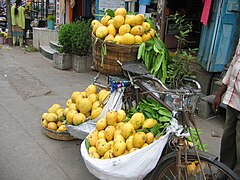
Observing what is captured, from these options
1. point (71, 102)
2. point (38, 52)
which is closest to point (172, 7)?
point (38, 52)

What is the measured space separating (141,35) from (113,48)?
361mm

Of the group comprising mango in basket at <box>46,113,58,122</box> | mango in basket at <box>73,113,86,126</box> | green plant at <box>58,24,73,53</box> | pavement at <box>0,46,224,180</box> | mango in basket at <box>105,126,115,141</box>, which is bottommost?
pavement at <box>0,46,224,180</box>

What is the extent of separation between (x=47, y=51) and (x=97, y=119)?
712 cm

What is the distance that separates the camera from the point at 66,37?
775 cm

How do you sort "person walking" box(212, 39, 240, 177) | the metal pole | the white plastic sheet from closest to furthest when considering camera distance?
the white plastic sheet → "person walking" box(212, 39, 240, 177) → the metal pole

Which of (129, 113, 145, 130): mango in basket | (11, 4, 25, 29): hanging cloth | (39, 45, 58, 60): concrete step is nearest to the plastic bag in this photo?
(129, 113, 145, 130): mango in basket

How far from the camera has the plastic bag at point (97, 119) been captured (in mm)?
3295

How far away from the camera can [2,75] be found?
7422 mm

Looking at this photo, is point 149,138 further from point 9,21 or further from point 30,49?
point 9,21

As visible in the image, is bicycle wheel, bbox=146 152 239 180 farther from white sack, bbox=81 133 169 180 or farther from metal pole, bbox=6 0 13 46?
metal pole, bbox=6 0 13 46

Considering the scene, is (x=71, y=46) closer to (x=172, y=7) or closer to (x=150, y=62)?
(x=172, y=7)

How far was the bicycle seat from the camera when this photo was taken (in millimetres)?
2908

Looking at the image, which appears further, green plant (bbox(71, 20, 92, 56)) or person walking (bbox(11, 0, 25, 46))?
person walking (bbox(11, 0, 25, 46))

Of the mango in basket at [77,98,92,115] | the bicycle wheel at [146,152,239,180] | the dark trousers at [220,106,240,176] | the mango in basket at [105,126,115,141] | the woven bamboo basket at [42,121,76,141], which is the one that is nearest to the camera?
the bicycle wheel at [146,152,239,180]
